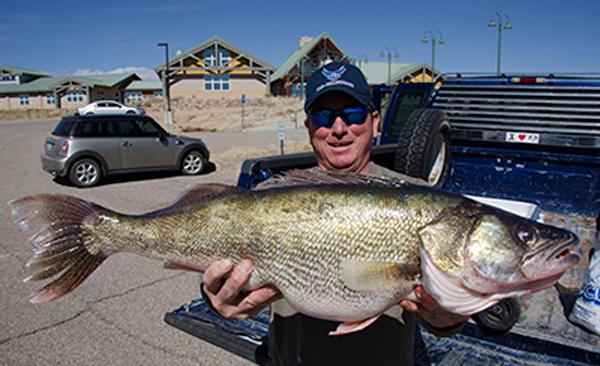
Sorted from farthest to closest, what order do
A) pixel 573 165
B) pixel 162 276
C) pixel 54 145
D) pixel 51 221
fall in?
pixel 54 145 < pixel 162 276 < pixel 573 165 < pixel 51 221

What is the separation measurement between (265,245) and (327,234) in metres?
0.27

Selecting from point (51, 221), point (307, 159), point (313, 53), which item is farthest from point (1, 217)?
point (313, 53)

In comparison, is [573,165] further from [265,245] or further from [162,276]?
[162,276]

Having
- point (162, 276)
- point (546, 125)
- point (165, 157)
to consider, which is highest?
point (546, 125)

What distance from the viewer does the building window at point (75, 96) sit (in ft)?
224

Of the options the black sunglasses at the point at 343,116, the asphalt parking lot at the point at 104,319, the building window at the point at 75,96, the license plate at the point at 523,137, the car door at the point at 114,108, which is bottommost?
the asphalt parking lot at the point at 104,319

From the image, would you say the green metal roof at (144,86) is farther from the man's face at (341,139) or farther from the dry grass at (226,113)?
the man's face at (341,139)

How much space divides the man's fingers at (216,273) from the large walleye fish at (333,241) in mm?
46

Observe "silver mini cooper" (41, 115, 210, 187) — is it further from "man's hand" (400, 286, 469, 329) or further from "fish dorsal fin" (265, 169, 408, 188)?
"man's hand" (400, 286, 469, 329)

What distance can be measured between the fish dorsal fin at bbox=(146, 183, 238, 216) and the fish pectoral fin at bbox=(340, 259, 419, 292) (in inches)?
27.9

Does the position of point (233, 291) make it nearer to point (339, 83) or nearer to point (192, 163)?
point (339, 83)

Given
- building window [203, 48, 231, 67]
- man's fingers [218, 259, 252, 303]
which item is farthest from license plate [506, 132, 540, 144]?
building window [203, 48, 231, 67]

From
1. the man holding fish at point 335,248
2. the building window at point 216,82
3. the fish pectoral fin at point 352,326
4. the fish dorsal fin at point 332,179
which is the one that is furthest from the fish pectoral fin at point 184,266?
the building window at point 216,82

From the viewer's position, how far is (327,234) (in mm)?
2082
